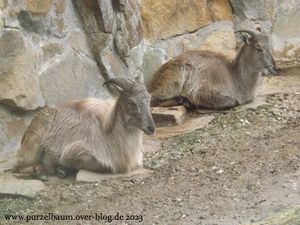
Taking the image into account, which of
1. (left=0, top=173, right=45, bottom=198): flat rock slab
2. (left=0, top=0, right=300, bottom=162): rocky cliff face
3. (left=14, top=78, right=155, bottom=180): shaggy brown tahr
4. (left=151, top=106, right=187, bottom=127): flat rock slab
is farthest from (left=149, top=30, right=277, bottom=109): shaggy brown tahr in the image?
(left=0, top=173, right=45, bottom=198): flat rock slab

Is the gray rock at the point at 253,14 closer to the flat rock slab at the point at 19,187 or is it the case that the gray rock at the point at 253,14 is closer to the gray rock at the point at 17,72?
the gray rock at the point at 17,72

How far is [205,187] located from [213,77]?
3406mm

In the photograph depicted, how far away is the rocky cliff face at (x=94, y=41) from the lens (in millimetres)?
7641

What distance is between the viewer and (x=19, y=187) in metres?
7.09

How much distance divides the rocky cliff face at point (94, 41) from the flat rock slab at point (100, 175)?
797 mm

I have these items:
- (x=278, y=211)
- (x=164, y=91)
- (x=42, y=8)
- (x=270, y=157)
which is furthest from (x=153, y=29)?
(x=278, y=211)

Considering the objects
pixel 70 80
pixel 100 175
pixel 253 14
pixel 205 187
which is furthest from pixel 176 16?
pixel 205 187

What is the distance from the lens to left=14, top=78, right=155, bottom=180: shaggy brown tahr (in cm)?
757

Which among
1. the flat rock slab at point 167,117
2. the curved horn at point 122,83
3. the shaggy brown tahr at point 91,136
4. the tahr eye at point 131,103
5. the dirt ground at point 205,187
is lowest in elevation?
the flat rock slab at point 167,117

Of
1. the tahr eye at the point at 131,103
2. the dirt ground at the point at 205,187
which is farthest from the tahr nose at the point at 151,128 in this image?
the dirt ground at the point at 205,187

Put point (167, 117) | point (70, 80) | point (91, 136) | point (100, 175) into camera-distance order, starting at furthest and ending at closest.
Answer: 1. point (167, 117)
2. point (70, 80)
3. point (91, 136)
4. point (100, 175)

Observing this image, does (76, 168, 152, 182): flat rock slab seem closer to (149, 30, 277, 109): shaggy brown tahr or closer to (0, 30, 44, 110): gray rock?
(0, 30, 44, 110): gray rock

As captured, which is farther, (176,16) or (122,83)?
(176,16)

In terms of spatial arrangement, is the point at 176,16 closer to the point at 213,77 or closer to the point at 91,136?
the point at 213,77
